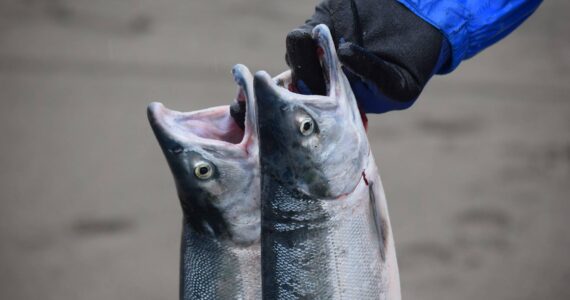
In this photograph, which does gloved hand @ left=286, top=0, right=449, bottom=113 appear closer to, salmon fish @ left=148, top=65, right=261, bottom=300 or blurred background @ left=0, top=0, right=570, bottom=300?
salmon fish @ left=148, top=65, right=261, bottom=300

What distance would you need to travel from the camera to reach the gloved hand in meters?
1.67

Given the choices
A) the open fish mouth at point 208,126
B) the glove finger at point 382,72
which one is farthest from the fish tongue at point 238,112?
the glove finger at point 382,72

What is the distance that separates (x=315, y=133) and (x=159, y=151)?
8.28ft

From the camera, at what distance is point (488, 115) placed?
4703 millimetres

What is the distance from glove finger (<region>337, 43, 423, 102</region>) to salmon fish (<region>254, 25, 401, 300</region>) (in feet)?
0.10

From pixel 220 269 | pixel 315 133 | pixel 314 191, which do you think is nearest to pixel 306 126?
pixel 315 133

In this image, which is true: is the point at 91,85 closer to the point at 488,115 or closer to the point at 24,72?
the point at 24,72

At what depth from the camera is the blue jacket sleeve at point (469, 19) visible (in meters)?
1.74

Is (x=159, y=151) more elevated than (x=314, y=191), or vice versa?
(x=159, y=151)

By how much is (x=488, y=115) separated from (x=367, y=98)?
122 inches

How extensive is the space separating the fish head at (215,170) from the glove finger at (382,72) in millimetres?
223

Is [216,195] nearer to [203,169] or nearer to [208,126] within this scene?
[203,169]

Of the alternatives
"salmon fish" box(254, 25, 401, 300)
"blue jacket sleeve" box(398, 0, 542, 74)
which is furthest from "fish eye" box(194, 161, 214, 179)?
"blue jacket sleeve" box(398, 0, 542, 74)

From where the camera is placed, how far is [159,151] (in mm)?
4082
